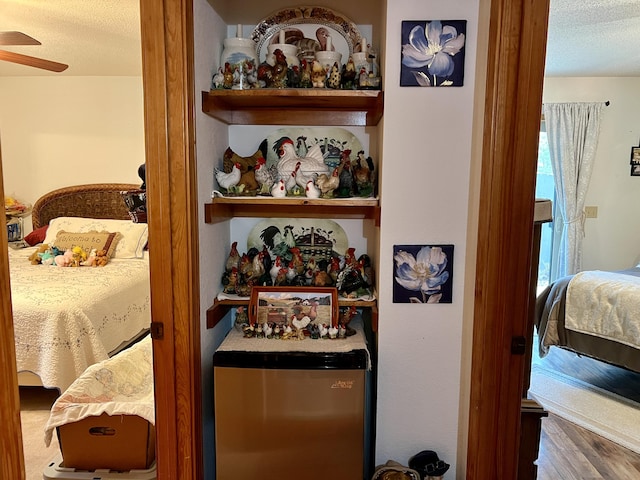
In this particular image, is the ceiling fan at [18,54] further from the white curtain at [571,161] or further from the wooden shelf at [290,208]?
the white curtain at [571,161]

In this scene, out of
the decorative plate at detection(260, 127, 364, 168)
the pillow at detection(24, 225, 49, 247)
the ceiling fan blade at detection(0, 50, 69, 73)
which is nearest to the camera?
the decorative plate at detection(260, 127, 364, 168)

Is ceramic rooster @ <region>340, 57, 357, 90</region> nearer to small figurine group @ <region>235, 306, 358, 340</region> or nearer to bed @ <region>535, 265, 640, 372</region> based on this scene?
small figurine group @ <region>235, 306, 358, 340</region>

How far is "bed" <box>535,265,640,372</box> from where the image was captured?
3.04 m

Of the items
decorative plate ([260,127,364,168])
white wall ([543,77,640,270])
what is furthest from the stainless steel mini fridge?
white wall ([543,77,640,270])

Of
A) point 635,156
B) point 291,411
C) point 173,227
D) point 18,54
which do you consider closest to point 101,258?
point 18,54

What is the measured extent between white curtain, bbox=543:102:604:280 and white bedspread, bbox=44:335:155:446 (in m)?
4.22

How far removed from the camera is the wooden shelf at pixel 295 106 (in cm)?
172

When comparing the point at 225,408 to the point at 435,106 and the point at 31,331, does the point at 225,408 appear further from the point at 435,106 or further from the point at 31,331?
the point at 31,331

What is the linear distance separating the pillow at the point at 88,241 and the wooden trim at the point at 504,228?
3519 millimetres

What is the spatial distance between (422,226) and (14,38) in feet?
8.03

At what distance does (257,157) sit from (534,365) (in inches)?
118

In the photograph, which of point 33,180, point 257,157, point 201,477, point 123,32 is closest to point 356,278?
point 257,157

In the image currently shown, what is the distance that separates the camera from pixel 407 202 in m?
1.69

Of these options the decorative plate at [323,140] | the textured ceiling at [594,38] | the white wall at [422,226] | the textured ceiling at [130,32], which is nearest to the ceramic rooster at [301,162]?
the decorative plate at [323,140]
